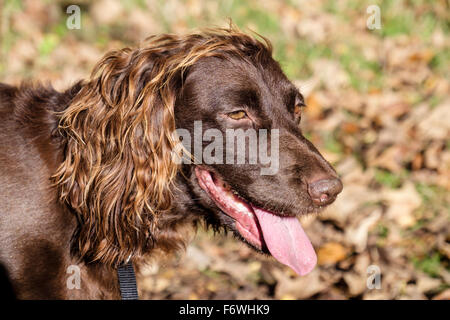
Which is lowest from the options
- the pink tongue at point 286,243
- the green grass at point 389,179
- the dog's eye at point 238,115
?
the green grass at point 389,179

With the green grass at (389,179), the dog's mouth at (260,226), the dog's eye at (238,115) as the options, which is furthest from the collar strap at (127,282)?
the green grass at (389,179)

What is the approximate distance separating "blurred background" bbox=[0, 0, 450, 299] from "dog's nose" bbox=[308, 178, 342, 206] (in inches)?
39.6

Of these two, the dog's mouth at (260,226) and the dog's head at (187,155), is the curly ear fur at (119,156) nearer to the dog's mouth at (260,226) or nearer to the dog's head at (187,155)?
the dog's head at (187,155)

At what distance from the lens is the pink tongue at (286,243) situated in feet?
9.20

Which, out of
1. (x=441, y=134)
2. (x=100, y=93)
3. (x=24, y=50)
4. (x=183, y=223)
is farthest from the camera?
(x=24, y=50)

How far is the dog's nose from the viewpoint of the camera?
2.65 meters

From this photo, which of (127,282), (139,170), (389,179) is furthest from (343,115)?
(127,282)

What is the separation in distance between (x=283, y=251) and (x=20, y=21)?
16.3 feet

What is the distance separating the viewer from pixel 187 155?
2779 millimetres

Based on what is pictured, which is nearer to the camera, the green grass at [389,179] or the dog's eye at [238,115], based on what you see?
the dog's eye at [238,115]

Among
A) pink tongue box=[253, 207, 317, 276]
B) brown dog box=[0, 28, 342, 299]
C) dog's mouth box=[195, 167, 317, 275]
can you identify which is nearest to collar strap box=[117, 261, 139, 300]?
brown dog box=[0, 28, 342, 299]
